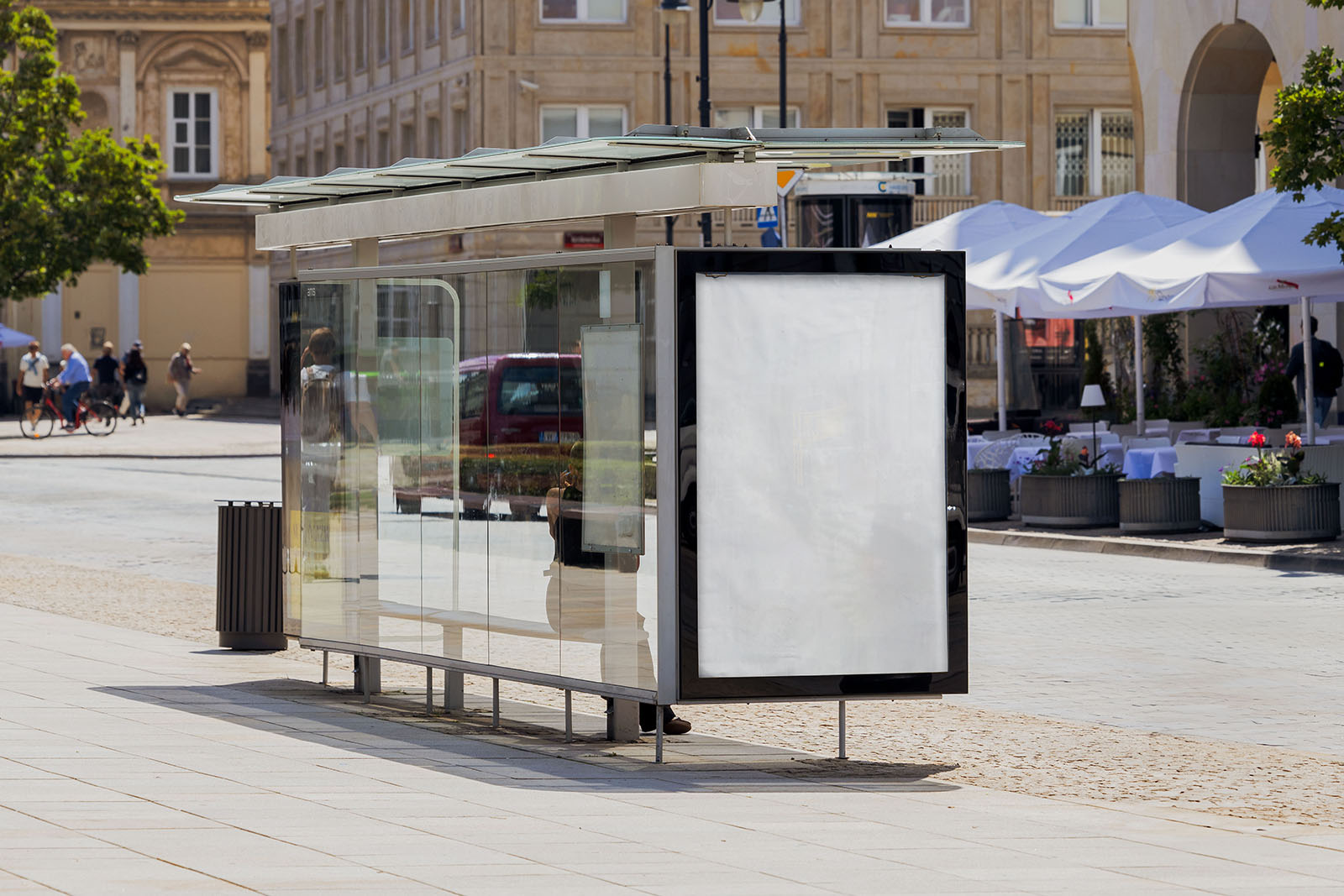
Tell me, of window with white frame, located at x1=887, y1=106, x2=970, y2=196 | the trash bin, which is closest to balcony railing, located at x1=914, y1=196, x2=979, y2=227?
window with white frame, located at x1=887, y1=106, x2=970, y2=196

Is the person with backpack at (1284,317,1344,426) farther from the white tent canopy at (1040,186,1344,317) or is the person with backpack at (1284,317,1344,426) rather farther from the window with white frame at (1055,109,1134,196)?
the window with white frame at (1055,109,1134,196)

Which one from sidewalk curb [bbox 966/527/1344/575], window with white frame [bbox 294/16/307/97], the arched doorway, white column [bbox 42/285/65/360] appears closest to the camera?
sidewalk curb [bbox 966/527/1344/575]

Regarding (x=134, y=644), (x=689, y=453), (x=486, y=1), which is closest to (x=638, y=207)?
(x=689, y=453)

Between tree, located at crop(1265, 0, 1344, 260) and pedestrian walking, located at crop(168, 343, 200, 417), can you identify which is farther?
pedestrian walking, located at crop(168, 343, 200, 417)

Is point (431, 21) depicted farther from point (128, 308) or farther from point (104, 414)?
point (128, 308)

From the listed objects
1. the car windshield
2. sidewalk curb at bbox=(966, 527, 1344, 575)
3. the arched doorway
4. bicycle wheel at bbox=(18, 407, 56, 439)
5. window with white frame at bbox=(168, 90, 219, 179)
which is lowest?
sidewalk curb at bbox=(966, 527, 1344, 575)

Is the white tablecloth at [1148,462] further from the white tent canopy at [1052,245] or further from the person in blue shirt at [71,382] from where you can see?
the person in blue shirt at [71,382]

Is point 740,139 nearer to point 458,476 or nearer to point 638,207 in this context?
point 638,207

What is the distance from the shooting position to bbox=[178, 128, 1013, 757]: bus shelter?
30.3ft

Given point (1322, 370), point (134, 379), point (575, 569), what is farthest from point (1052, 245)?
point (134, 379)

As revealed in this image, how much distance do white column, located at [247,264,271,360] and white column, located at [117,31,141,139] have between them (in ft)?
17.6

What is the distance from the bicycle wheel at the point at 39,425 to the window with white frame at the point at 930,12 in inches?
833

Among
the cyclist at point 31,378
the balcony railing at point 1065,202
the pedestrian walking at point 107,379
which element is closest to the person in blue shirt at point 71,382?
the cyclist at point 31,378

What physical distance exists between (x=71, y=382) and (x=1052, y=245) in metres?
27.8
